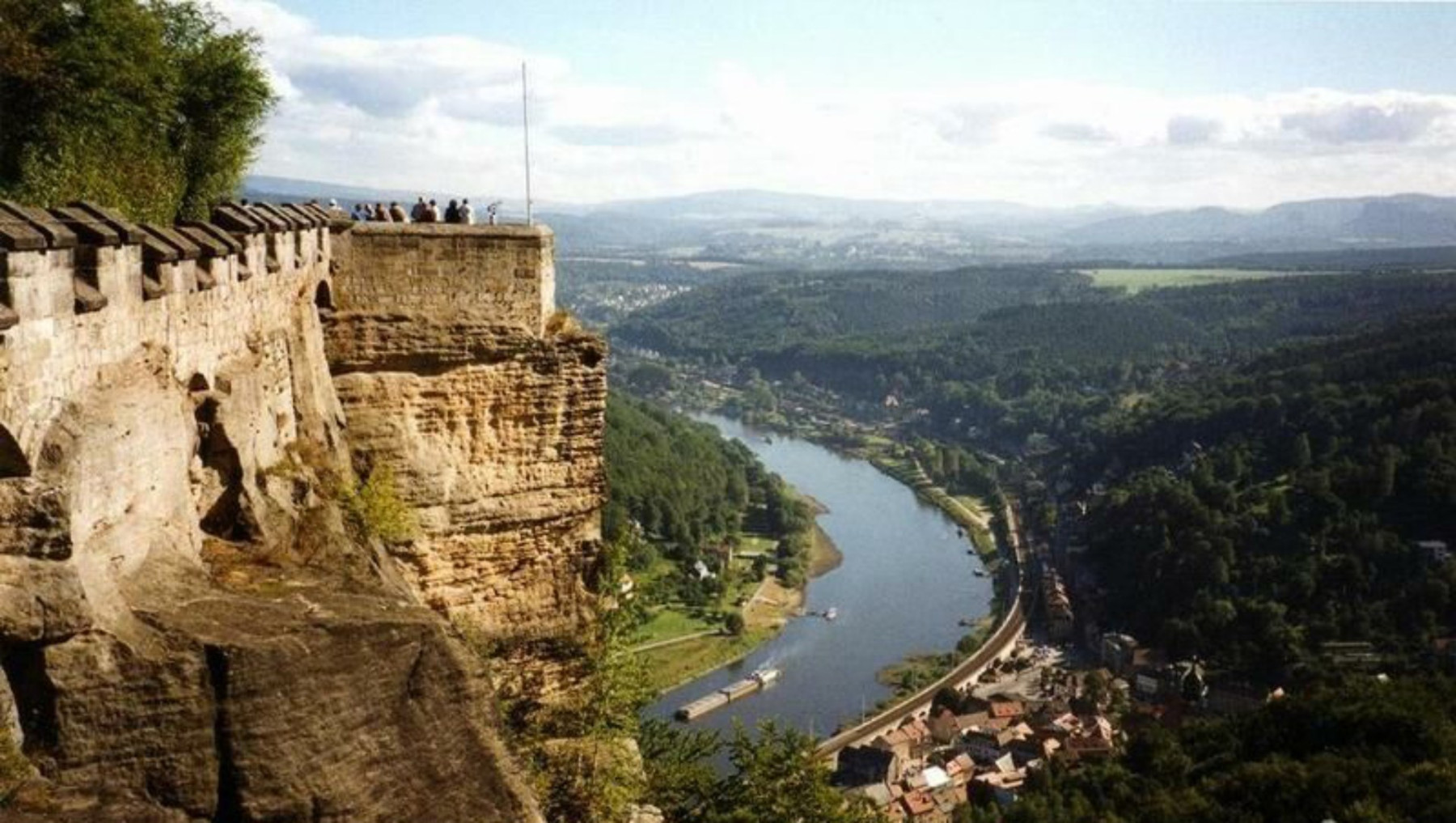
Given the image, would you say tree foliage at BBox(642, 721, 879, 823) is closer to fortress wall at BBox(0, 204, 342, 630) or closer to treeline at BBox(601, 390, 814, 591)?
fortress wall at BBox(0, 204, 342, 630)

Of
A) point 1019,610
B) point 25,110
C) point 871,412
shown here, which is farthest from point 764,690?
point 871,412

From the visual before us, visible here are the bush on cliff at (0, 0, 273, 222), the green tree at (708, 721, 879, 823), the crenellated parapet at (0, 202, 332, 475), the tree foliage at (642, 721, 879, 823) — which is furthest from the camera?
the green tree at (708, 721, 879, 823)

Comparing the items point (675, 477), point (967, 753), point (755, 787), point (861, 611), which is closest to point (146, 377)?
point (755, 787)

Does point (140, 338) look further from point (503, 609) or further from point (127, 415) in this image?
point (503, 609)

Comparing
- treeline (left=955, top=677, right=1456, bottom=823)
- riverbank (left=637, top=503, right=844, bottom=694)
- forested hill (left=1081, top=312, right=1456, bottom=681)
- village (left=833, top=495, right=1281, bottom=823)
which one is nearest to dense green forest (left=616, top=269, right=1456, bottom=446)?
forested hill (left=1081, top=312, right=1456, bottom=681)

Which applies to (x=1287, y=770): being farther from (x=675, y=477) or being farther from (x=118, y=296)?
(x=675, y=477)

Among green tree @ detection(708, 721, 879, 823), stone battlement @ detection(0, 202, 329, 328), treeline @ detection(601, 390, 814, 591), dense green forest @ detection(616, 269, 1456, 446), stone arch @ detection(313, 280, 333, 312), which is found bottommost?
treeline @ detection(601, 390, 814, 591)
